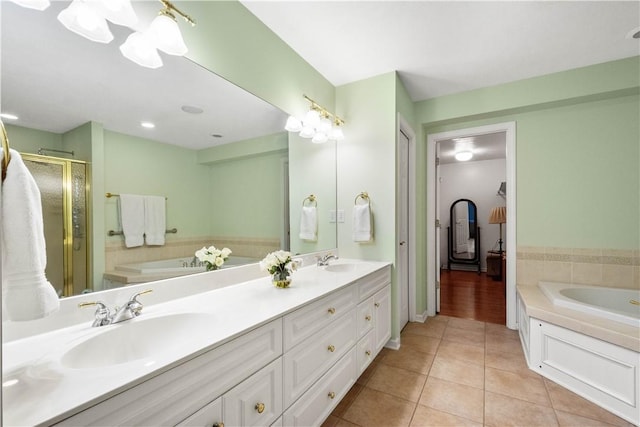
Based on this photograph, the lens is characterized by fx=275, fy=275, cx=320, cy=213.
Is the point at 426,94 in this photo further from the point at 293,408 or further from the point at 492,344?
the point at 293,408

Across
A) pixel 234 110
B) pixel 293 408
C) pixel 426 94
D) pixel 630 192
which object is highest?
pixel 426 94

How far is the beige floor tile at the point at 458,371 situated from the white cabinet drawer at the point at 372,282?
732 millimetres

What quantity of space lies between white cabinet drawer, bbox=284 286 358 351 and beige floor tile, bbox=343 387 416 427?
1.99 ft

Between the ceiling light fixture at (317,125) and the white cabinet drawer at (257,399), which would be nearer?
the white cabinet drawer at (257,399)

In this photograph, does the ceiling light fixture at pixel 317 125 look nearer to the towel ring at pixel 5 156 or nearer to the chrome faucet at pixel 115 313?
the chrome faucet at pixel 115 313

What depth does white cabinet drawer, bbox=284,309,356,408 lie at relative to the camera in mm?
1211

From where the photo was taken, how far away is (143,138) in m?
1.29

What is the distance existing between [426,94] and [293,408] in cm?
305

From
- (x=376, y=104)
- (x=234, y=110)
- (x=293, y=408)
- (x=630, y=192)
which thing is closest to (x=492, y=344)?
(x=630, y=192)

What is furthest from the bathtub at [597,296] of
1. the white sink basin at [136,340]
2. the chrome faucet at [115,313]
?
the chrome faucet at [115,313]

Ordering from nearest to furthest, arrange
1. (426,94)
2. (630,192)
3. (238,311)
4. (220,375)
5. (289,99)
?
(220,375)
(238,311)
(289,99)
(630,192)
(426,94)

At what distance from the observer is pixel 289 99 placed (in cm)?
216

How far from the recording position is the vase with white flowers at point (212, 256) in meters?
1.50

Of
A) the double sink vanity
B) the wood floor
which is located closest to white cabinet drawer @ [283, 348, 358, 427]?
the double sink vanity
